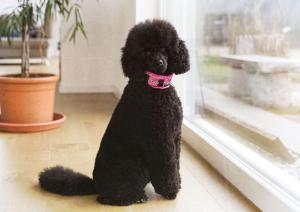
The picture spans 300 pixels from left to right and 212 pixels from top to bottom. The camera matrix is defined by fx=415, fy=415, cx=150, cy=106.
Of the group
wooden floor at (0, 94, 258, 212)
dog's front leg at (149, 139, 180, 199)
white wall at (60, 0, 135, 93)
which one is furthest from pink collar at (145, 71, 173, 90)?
white wall at (60, 0, 135, 93)

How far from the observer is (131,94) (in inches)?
49.6

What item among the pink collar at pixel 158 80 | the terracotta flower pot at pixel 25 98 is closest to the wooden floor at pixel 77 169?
the terracotta flower pot at pixel 25 98

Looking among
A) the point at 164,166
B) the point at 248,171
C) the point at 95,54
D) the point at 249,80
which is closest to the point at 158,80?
the point at 164,166

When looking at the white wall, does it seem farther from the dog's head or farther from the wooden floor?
the dog's head

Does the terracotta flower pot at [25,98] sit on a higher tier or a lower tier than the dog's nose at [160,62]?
lower

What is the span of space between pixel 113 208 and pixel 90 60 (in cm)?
267

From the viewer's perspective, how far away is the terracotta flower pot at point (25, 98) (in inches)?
88.5

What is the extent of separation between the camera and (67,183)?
136 centimetres

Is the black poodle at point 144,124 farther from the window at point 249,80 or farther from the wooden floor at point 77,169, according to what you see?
the window at point 249,80

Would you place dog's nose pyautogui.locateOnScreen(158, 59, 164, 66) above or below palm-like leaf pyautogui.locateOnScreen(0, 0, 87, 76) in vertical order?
below

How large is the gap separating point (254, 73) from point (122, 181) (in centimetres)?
81

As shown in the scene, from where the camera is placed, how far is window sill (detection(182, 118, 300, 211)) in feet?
3.89

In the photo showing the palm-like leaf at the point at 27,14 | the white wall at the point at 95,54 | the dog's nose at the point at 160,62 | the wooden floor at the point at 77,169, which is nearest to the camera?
the dog's nose at the point at 160,62

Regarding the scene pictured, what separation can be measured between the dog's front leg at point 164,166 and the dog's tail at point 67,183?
0.23 metres
